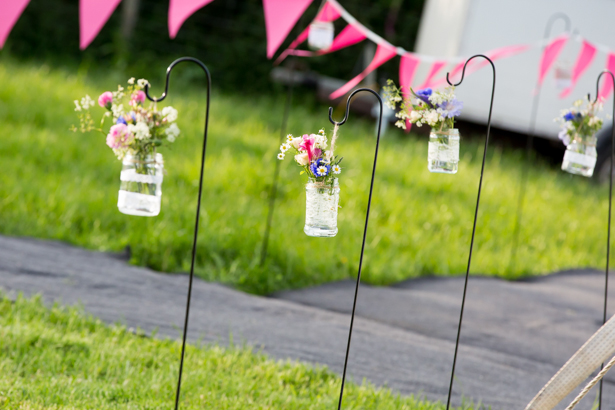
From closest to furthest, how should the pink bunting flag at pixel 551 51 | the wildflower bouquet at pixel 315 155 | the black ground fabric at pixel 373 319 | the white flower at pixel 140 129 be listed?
1. the white flower at pixel 140 129
2. the wildflower bouquet at pixel 315 155
3. the black ground fabric at pixel 373 319
4. the pink bunting flag at pixel 551 51

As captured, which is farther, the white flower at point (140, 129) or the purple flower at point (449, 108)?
the purple flower at point (449, 108)

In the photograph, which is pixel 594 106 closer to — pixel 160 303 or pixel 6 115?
pixel 160 303

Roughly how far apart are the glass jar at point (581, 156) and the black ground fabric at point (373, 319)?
1.09m

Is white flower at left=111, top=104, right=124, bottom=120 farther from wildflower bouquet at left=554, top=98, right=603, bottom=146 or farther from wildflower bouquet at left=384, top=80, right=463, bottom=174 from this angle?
wildflower bouquet at left=554, top=98, right=603, bottom=146

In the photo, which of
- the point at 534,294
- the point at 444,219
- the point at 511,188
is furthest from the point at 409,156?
the point at 534,294

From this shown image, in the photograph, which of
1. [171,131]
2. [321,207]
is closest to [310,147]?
[321,207]

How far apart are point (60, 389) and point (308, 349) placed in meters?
1.18

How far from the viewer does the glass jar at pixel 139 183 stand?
5.15ft

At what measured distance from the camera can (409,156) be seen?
637 cm

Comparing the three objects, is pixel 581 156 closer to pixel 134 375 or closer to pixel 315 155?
pixel 315 155

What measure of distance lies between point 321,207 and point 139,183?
0.53 meters

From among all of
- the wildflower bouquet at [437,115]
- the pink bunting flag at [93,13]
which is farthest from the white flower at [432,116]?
the pink bunting flag at [93,13]

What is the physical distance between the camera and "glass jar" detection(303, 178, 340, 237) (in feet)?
5.58

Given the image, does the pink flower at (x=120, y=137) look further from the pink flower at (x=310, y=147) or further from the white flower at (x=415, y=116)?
the white flower at (x=415, y=116)
